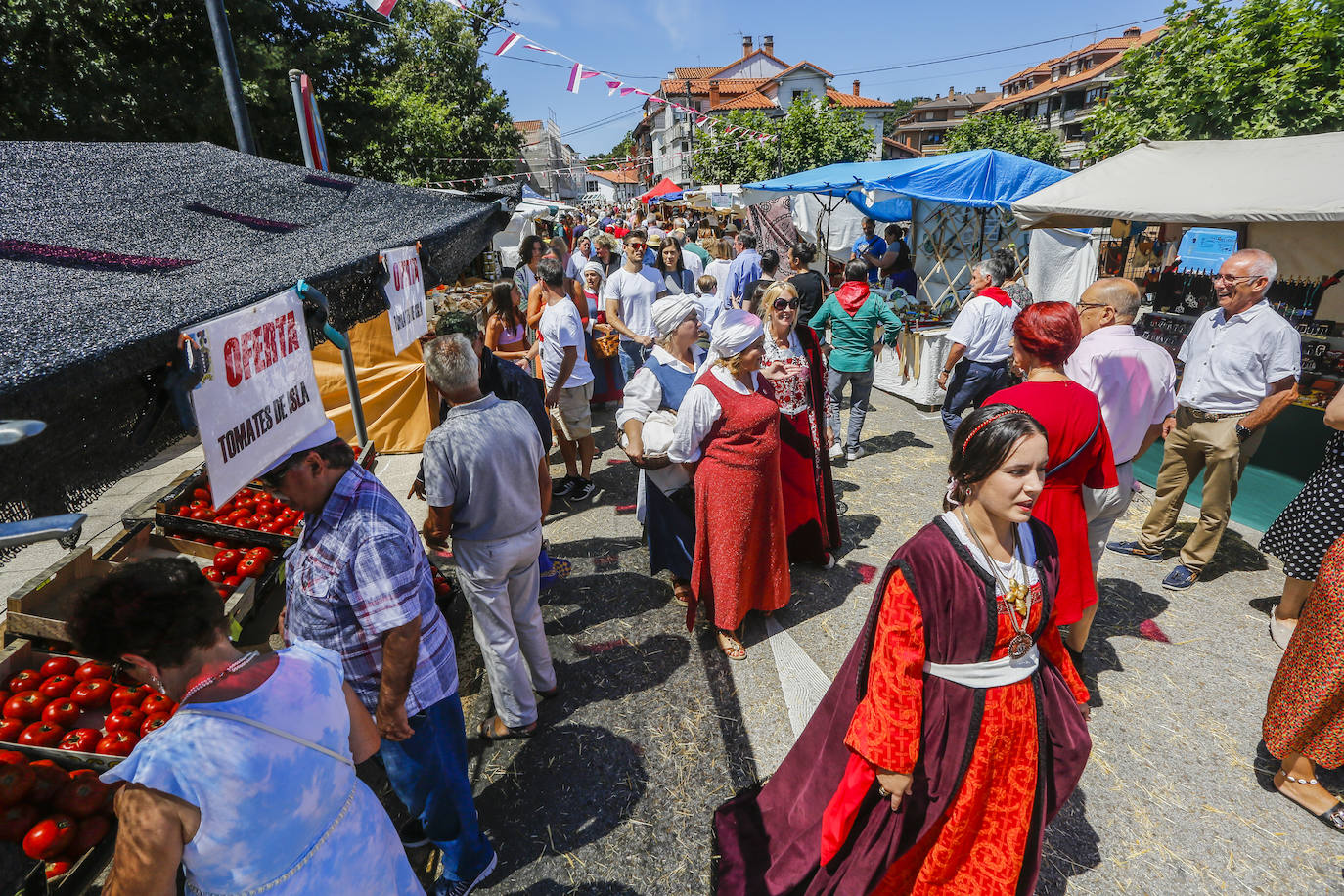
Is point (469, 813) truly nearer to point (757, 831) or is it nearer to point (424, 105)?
point (757, 831)

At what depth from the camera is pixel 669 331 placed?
12.3ft

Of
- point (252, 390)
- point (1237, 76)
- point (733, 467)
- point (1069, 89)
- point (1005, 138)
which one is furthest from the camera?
point (1069, 89)

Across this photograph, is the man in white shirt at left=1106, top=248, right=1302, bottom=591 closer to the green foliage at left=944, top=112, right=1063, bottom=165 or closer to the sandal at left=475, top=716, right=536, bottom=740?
the sandal at left=475, top=716, right=536, bottom=740

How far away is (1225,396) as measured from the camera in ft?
13.6

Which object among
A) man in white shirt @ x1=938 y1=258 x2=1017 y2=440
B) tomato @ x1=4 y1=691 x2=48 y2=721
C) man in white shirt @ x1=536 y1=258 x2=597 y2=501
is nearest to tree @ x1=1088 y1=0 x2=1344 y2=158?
man in white shirt @ x1=938 y1=258 x2=1017 y2=440

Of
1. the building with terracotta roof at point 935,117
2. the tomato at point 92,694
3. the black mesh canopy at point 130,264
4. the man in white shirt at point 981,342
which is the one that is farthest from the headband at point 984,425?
the building with terracotta roof at point 935,117

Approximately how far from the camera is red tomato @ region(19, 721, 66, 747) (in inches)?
95.0

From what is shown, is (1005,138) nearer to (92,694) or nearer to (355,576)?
(355,576)

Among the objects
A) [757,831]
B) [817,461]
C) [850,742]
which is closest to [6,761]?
[757,831]

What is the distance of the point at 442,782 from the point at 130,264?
1957mm

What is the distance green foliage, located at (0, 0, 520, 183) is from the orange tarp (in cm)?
650

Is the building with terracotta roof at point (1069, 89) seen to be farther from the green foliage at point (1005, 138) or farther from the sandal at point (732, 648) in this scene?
the sandal at point (732, 648)

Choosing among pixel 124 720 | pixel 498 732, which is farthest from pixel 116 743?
pixel 498 732

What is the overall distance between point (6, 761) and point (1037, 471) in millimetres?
3530
